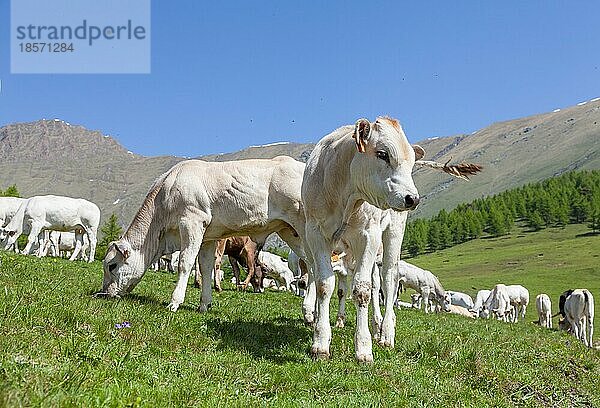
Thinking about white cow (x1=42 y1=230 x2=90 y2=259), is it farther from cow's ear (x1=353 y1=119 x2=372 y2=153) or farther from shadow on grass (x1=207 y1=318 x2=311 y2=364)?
cow's ear (x1=353 y1=119 x2=372 y2=153)

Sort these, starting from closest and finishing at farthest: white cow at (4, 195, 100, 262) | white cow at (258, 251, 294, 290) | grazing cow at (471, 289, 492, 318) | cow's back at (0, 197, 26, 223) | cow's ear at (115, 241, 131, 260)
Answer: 1. cow's ear at (115, 241, 131, 260)
2. white cow at (4, 195, 100, 262)
3. cow's back at (0, 197, 26, 223)
4. white cow at (258, 251, 294, 290)
5. grazing cow at (471, 289, 492, 318)

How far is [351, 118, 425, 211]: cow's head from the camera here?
7.47m

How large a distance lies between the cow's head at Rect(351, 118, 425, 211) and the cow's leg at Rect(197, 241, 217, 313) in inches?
217

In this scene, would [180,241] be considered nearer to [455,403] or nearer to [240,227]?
[240,227]

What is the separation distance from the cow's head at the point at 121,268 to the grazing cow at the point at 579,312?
Result: 26.9m

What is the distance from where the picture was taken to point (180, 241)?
1296cm

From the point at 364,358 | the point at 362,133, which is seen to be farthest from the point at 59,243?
the point at 362,133

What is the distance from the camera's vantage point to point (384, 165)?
775 centimetres

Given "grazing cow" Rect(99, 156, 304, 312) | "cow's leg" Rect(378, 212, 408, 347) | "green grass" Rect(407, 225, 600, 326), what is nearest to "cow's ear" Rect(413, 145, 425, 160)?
"cow's leg" Rect(378, 212, 408, 347)

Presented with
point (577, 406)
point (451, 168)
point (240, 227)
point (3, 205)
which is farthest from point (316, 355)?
point (3, 205)

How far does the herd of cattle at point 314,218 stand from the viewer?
7.94m

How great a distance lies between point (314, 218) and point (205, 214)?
14.4ft

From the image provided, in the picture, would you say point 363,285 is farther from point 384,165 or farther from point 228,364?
point 228,364

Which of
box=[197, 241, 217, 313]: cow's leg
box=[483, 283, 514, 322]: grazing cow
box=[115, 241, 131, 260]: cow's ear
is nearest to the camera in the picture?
box=[197, 241, 217, 313]: cow's leg
